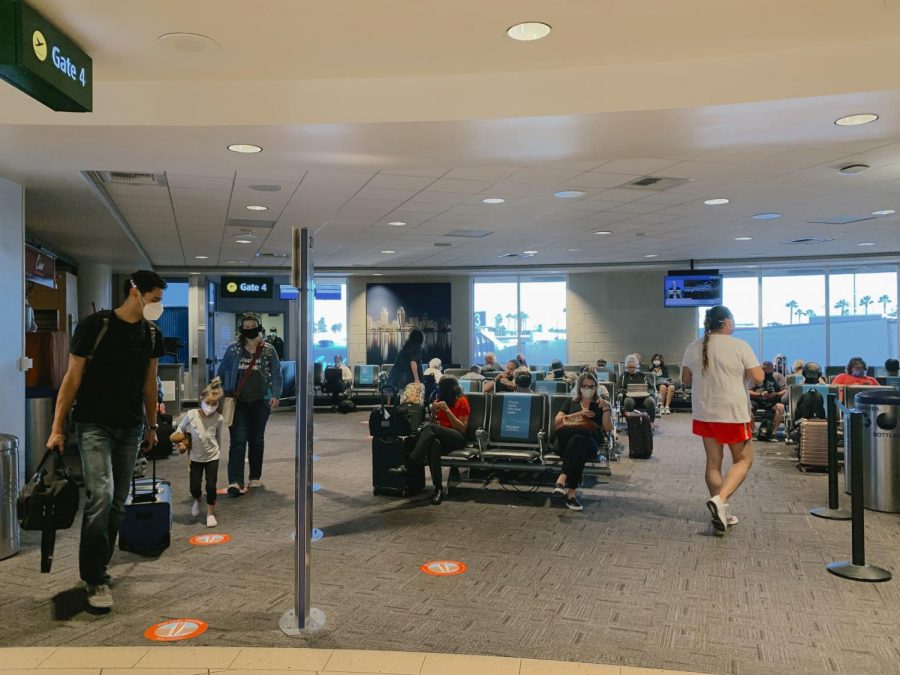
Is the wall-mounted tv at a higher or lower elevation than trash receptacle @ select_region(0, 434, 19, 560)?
higher

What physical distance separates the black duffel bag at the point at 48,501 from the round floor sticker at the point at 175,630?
81cm

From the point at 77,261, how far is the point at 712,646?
563 inches

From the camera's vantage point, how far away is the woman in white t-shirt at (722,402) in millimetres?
5207

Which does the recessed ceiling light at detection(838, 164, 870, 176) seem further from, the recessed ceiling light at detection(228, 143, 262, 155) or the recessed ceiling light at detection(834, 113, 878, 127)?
the recessed ceiling light at detection(228, 143, 262, 155)

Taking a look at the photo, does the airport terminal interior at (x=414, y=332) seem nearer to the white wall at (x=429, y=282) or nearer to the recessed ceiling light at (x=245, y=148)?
the recessed ceiling light at (x=245, y=148)

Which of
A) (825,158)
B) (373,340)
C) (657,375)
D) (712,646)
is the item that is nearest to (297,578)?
(712,646)

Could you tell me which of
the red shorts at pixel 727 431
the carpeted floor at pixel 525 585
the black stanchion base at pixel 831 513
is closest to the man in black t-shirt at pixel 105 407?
the carpeted floor at pixel 525 585

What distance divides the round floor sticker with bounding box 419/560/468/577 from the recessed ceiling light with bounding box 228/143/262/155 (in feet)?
10.9

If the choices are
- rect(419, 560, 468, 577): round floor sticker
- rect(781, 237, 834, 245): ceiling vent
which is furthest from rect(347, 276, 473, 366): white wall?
rect(419, 560, 468, 577): round floor sticker

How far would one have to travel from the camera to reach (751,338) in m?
17.4

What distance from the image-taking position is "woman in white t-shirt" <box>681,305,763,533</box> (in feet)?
17.1

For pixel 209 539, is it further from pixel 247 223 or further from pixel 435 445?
pixel 247 223

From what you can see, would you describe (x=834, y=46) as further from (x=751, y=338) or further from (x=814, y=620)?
(x=751, y=338)

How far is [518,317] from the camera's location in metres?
18.5
